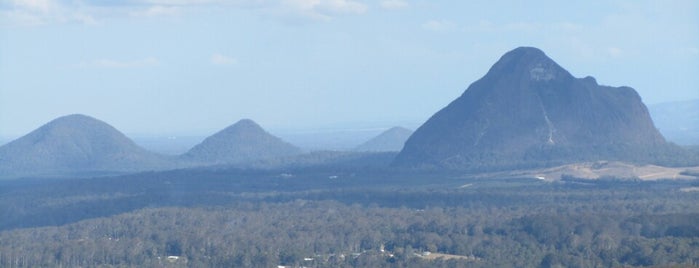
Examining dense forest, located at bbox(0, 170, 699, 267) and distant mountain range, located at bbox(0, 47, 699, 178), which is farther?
distant mountain range, located at bbox(0, 47, 699, 178)

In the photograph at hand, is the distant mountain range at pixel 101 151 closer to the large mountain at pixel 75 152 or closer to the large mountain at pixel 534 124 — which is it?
the large mountain at pixel 75 152

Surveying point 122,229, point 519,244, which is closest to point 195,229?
point 122,229

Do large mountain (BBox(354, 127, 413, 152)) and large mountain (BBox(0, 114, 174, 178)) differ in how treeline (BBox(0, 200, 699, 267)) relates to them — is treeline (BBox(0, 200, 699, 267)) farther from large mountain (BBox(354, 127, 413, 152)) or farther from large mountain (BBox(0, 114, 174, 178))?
large mountain (BBox(354, 127, 413, 152))

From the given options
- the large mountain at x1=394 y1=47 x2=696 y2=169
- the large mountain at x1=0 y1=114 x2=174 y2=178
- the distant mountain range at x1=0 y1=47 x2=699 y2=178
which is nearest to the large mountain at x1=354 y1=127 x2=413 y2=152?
the large mountain at x1=0 y1=114 x2=174 y2=178

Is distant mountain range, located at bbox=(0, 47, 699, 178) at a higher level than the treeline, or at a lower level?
higher

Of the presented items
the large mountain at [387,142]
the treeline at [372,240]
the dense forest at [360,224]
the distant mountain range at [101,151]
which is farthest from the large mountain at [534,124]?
the large mountain at [387,142]
